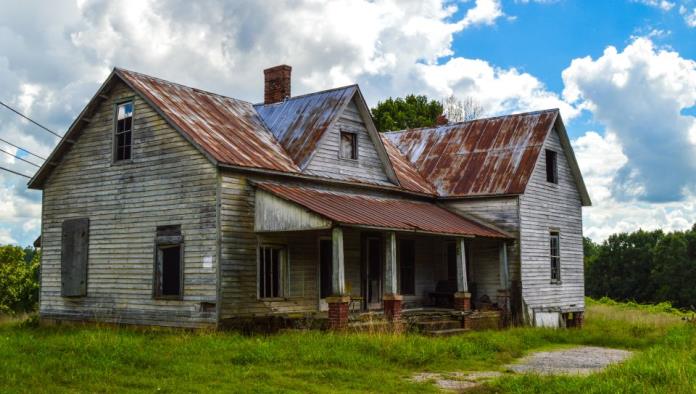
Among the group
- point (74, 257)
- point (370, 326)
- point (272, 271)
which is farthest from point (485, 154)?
point (74, 257)

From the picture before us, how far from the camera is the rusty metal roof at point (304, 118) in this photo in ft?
67.0

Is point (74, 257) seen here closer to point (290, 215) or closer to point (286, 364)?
point (290, 215)

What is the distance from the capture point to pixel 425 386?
11.4 meters

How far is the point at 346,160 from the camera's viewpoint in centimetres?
2131

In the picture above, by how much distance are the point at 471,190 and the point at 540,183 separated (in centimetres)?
235

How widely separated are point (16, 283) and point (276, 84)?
17870 millimetres

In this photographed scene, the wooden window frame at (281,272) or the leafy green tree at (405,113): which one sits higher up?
the leafy green tree at (405,113)

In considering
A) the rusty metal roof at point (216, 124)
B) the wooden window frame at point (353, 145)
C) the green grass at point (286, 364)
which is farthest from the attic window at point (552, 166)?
the rusty metal roof at point (216, 124)

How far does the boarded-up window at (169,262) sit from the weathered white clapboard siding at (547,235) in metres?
10.5

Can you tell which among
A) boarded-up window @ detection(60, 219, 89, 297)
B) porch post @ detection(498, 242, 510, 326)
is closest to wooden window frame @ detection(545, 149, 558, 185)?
porch post @ detection(498, 242, 510, 326)

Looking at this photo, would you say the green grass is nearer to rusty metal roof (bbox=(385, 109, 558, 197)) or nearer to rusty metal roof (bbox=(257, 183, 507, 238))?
rusty metal roof (bbox=(257, 183, 507, 238))

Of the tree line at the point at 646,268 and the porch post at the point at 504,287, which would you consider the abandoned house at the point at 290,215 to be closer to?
the porch post at the point at 504,287

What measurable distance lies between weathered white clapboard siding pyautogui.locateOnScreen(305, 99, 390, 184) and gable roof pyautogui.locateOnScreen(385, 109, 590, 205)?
3.32 metres

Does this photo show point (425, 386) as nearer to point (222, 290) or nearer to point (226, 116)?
point (222, 290)
